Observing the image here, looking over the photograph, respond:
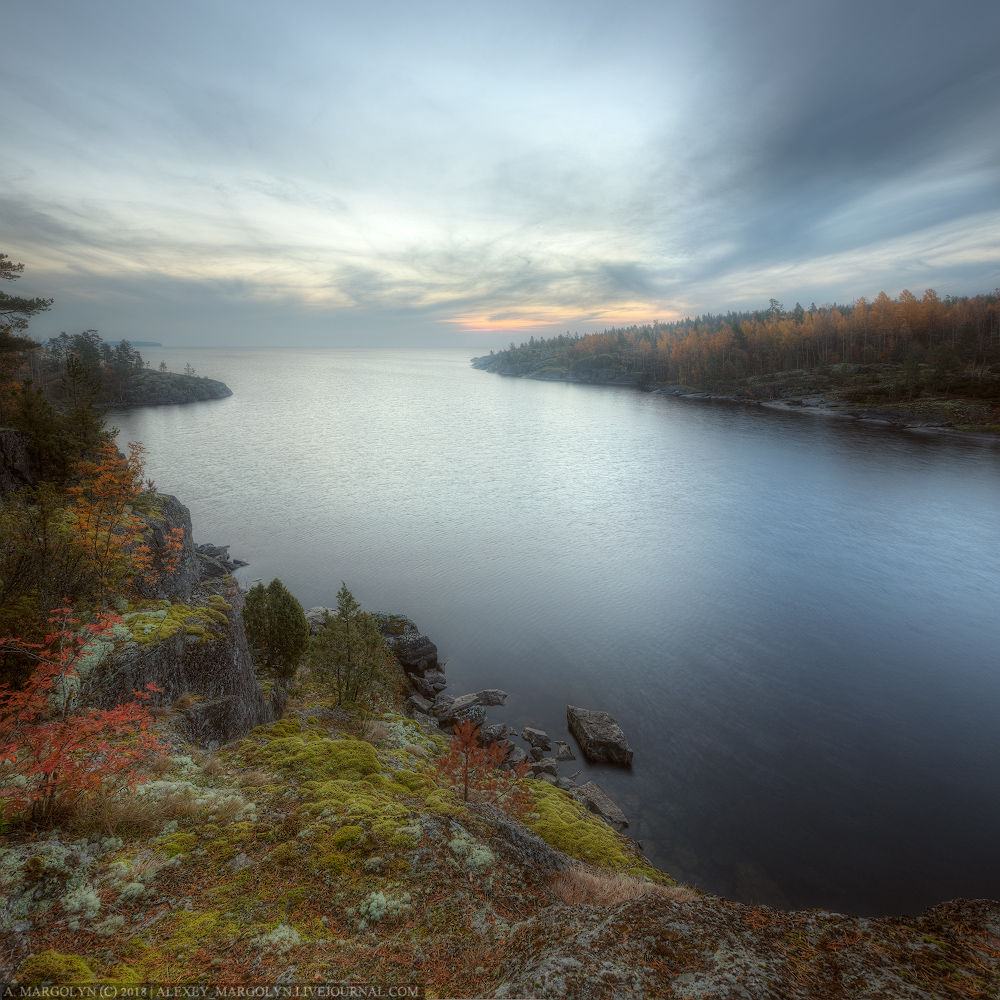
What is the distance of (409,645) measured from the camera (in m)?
30.2

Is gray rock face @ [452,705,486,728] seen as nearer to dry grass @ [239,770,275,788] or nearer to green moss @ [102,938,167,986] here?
dry grass @ [239,770,275,788]

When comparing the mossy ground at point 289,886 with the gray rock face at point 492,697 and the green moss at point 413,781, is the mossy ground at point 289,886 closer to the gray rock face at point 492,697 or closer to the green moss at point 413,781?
the green moss at point 413,781

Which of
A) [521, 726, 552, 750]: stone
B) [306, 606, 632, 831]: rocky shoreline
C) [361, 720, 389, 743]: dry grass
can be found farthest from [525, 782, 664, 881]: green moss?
[361, 720, 389, 743]: dry grass

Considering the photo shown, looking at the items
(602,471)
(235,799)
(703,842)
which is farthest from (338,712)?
(602,471)

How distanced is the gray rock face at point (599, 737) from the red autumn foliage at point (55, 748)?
18950 millimetres

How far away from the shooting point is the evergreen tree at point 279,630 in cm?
2267

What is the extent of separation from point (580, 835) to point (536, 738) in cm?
819

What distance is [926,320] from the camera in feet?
477

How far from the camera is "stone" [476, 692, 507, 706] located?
2712 cm

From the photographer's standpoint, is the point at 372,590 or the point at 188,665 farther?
the point at 372,590

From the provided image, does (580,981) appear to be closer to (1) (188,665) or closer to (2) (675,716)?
(1) (188,665)

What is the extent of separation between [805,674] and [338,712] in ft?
91.8

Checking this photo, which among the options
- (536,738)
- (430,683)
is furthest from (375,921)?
(430,683)

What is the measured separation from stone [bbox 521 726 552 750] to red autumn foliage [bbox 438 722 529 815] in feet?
13.3
